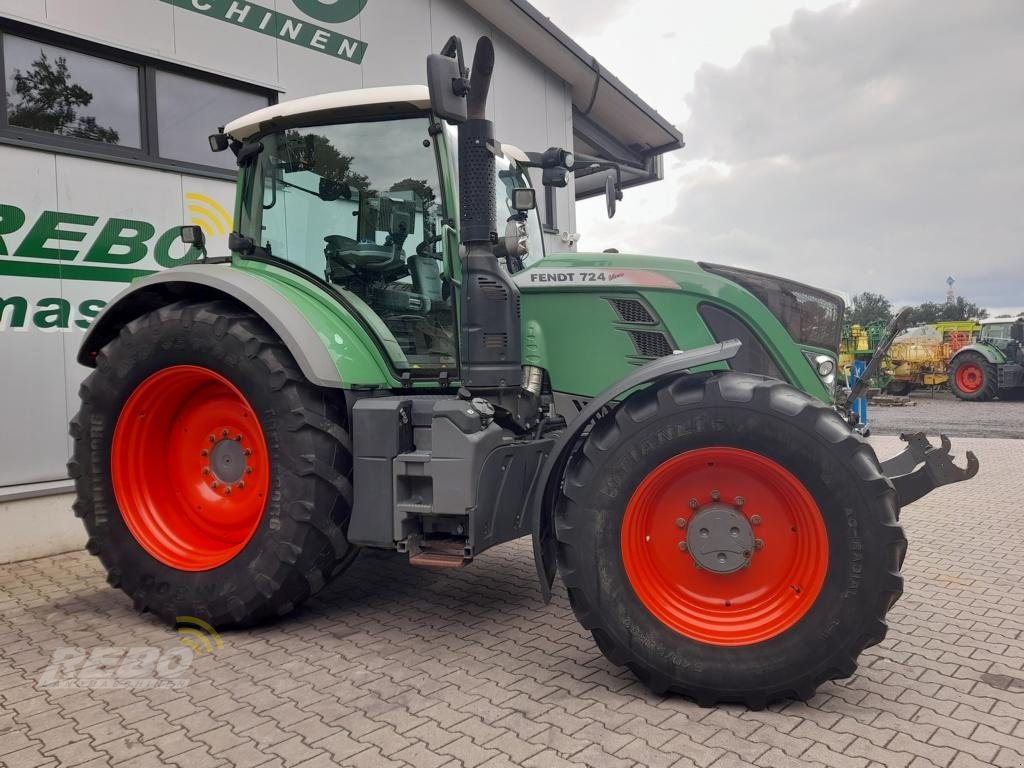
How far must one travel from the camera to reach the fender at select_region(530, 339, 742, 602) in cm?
297

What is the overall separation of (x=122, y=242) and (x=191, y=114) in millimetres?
1268

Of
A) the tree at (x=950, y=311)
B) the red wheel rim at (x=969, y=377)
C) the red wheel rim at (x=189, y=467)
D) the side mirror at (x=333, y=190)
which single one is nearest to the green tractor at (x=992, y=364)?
the red wheel rim at (x=969, y=377)

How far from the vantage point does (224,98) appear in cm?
639

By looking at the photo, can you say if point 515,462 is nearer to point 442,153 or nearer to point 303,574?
point 303,574

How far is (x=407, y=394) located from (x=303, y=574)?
3.25 feet

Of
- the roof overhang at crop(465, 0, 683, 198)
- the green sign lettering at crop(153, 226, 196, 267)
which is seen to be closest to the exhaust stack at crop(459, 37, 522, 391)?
the green sign lettering at crop(153, 226, 196, 267)

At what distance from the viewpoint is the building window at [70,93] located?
514 cm

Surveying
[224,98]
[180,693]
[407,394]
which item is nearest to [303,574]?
[180,693]

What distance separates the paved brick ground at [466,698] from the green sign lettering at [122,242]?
8.04 ft

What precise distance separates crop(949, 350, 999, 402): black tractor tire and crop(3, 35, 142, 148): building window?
19.7 m

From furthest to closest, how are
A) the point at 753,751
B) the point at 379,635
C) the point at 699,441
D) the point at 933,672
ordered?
the point at 379,635
the point at 933,672
the point at 699,441
the point at 753,751

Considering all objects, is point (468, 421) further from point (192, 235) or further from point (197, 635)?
point (192, 235)

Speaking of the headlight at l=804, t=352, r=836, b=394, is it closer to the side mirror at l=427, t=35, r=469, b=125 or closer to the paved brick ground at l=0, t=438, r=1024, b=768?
the paved brick ground at l=0, t=438, r=1024, b=768

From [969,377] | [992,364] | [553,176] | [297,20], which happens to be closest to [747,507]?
[553,176]
